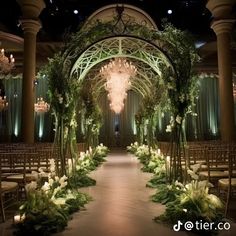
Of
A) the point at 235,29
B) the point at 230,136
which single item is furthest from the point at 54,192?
the point at 235,29

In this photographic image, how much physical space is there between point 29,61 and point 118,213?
11188mm

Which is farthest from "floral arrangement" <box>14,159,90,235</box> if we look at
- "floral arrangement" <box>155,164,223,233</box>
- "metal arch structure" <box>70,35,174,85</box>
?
"metal arch structure" <box>70,35,174,85</box>

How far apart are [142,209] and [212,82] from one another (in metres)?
21.1

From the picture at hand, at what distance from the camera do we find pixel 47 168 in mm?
7227

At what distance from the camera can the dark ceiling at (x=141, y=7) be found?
2002 cm

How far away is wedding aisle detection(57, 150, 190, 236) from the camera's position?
174 inches

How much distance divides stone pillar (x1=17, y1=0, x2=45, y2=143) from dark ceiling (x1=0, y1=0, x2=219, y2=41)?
202 inches

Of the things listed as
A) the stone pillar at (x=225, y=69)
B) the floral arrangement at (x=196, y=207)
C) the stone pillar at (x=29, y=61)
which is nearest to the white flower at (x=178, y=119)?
the floral arrangement at (x=196, y=207)

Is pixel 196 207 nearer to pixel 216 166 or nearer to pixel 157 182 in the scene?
pixel 216 166

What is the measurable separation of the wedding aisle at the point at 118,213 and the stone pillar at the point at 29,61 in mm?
7347

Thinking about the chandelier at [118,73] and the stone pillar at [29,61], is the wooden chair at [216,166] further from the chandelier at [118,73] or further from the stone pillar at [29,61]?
the stone pillar at [29,61]

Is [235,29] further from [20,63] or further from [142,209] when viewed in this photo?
[142,209]

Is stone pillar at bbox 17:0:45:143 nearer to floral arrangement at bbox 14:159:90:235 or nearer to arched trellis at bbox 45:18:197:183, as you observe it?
arched trellis at bbox 45:18:197:183

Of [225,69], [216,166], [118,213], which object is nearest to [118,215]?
[118,213]
